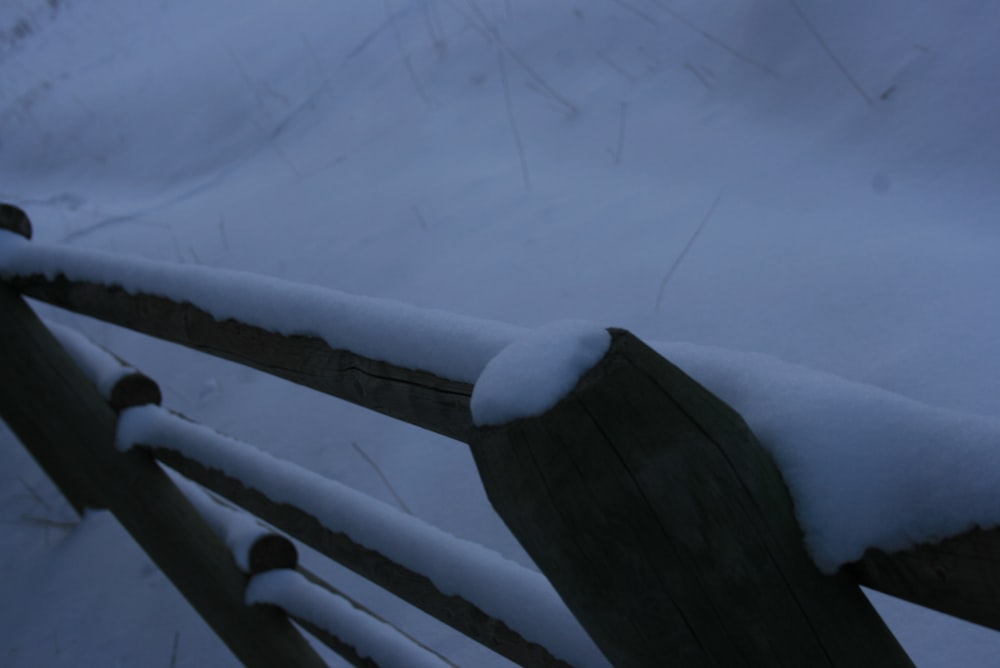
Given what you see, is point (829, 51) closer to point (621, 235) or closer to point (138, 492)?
point (621, 235)

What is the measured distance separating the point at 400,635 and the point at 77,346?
1356 millimetres

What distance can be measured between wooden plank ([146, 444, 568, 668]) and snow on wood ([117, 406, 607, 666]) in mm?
19

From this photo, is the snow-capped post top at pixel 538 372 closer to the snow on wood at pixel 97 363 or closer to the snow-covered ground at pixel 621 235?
the snow-covered ground at pixel 621 235

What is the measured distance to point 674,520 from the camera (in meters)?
0.62

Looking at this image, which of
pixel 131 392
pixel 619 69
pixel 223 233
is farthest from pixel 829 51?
pixel 223 233

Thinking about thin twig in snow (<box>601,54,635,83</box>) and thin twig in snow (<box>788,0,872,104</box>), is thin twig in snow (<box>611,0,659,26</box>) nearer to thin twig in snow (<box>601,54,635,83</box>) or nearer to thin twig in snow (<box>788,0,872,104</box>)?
thin twig in snow (<box>601,54,635,83</box>)

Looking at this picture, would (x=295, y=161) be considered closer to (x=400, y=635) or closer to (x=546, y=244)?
(x=546, y=244)

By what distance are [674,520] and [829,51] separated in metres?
3.08

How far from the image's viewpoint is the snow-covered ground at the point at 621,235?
6.55 feet

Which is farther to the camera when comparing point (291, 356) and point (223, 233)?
point (223, 233)

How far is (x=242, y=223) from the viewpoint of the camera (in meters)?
4.39

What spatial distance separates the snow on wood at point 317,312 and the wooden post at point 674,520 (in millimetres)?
175

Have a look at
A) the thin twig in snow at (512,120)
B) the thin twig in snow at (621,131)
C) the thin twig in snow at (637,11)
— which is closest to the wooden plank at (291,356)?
the thin twig in snow at (512,120)

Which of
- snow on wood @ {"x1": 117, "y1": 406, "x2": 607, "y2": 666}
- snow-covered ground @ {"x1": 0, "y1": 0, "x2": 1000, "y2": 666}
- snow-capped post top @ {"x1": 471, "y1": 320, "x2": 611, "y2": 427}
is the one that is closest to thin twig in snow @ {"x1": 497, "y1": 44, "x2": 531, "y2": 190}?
snow-covered ground @ {"x1": 0, "y1": 0, "x2": 1000, "y2": 666}
